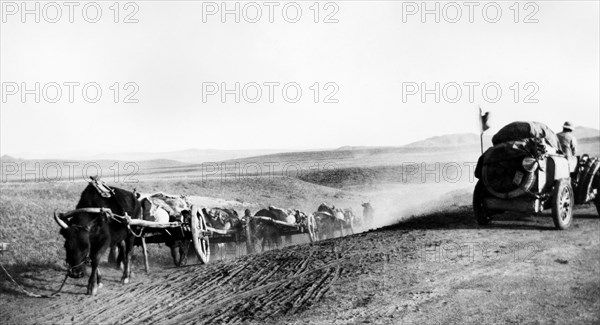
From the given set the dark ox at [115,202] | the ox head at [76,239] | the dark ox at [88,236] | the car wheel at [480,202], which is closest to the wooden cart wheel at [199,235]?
the dark ox at [115,202]

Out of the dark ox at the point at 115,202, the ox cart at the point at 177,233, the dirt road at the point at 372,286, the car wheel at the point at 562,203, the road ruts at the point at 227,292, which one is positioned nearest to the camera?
the dirt road at the point at 372,286

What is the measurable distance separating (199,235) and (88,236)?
125 inches

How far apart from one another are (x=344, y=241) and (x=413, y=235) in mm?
1753

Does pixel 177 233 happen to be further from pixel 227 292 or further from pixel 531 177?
pixel 531 177

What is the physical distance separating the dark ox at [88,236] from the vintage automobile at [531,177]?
29.8ft

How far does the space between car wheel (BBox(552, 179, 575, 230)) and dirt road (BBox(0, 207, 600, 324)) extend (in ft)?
0.93

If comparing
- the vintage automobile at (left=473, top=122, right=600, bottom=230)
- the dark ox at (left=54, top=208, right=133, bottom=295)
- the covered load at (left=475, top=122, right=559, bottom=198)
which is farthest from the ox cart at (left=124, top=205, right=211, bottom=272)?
the covered load at (left=475, top=122, right=559, bottom=198)

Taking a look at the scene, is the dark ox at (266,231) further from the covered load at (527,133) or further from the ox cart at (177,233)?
the covered load at (527,133)

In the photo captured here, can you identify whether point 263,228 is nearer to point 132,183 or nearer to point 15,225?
point 15,225

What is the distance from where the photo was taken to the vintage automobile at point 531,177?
10594 millimetres

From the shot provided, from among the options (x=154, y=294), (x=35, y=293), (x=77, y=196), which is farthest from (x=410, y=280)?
(x=77, y=196)

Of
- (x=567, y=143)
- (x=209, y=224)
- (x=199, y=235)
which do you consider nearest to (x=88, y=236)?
(x=199, y=235)

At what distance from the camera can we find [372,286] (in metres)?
7.48

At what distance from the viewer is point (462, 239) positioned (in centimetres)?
1027
